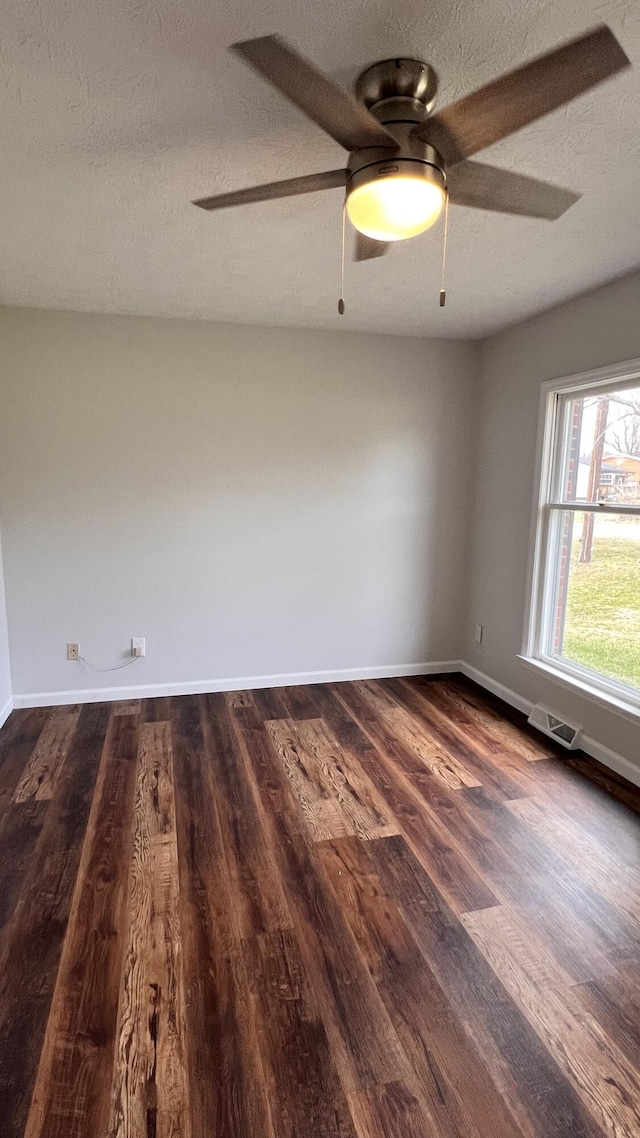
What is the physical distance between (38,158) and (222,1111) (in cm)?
259

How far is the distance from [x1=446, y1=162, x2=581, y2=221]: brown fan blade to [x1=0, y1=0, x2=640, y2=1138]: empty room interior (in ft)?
0.06

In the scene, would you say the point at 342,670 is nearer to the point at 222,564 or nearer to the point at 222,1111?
the point at 222,564

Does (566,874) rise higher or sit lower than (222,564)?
lower

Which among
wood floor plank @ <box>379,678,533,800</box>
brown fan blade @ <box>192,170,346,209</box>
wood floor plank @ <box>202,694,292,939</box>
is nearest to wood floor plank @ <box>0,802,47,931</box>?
wood floor plank @ <box>202,694,292,939</box>

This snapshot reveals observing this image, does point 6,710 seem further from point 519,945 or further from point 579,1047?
point 579,1047

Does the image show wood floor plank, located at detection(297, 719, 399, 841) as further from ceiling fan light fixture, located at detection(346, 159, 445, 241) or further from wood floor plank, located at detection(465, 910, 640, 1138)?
ceiling fan light fixture, located at detection(346, 159, 445, 241)

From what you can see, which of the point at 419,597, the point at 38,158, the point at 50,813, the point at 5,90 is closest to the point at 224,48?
the point at 5,90

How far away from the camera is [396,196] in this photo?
1266mm

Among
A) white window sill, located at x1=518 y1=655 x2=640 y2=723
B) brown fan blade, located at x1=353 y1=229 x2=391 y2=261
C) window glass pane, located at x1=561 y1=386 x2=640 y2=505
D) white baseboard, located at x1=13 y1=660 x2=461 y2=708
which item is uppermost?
brown fan blade, located at x1=353 y1=229 x2=391 y2=261

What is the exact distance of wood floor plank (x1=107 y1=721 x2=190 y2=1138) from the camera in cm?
127

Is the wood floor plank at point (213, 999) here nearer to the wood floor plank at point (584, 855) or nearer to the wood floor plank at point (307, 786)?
the wood floor plank at point (307, 786)

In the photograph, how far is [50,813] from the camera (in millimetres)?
2410

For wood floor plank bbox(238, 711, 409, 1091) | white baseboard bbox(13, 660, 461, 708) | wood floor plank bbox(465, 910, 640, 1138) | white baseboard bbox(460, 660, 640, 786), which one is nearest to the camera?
wood floor plank bbox(465, 910, 640, 1138)

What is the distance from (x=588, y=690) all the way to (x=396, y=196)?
8.48 ft
